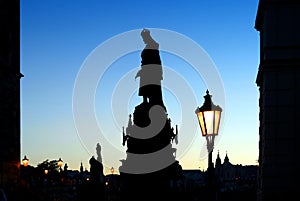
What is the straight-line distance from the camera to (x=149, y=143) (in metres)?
24.2

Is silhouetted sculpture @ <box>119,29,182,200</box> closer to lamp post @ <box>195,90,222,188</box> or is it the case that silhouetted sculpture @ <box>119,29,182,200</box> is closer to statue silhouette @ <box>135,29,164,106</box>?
statue silhouette @ <box>135,29,164,106</box>

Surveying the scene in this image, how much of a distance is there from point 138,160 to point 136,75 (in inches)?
135

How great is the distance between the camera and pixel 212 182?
A: 34.8ft

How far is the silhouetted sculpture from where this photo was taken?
Result: 2389 cm
